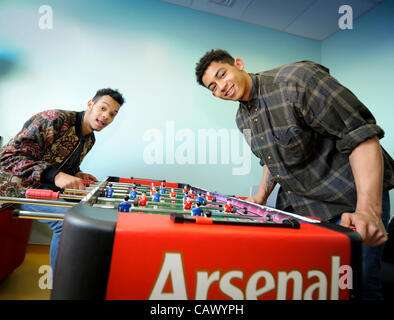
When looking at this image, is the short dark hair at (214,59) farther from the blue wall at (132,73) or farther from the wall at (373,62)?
the wall at (373,62)

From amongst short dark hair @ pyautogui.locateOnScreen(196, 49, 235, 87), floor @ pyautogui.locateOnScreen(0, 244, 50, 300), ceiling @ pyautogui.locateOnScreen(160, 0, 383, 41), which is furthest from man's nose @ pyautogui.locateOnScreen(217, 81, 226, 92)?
ceiling @ pyautogui.locateOnScreen(160, 0, 383, 41)

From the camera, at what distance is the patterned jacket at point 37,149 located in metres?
1.28

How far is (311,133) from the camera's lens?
100 cm

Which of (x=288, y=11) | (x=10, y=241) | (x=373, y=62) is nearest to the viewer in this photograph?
(x=10, y=241)

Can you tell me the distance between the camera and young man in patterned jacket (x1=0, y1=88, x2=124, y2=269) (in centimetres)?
127

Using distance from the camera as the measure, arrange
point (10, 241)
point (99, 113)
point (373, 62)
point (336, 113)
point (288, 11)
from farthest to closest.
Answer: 1. point (288, 11)
2. point (373, 62)
3. point (99, 113)
4. point (10, 241)
5. point (336, 113)

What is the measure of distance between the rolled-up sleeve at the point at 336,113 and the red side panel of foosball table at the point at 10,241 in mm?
1628

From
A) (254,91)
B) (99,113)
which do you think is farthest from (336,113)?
(99,113)

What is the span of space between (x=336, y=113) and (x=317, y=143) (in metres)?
0.19

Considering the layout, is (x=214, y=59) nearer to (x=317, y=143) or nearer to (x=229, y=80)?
(x=229, y=80)

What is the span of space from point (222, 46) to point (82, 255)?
3.13 metres

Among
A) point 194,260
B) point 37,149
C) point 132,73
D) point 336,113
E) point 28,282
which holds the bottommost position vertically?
point 28,282

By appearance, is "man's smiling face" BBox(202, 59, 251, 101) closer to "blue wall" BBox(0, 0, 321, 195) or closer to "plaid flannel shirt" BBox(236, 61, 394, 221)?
"plaid flannel shirt" BBox(236, 61, 394, 221)
